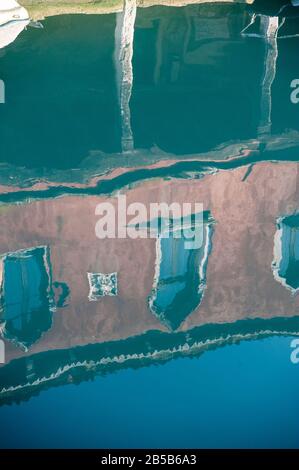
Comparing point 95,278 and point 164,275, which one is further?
point 164,275

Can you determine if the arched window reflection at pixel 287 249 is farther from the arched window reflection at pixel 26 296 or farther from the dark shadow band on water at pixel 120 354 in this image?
the arched window reflection at pixel 26 296

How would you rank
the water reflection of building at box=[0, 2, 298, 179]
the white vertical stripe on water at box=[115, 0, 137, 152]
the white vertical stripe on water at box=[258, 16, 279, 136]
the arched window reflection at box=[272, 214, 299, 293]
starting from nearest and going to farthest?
the arched window reflection at box=[272, 214, 299, 293] → the water reflection of building at box=[0, 2, 298, 179] → the white vertical stripe on water at box=[258, 16, 279, 136] → the white vertical stripe on water at box=[115, 0, 137, 152]

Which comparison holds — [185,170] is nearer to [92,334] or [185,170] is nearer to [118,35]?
[92,334]

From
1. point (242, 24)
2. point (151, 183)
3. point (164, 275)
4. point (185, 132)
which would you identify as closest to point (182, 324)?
point (164, 275)

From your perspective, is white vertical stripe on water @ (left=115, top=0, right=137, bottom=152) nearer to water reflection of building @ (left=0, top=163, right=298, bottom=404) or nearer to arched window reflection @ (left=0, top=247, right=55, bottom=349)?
water reflection of building @ (left=0, top=163, right=298, bottom=404)

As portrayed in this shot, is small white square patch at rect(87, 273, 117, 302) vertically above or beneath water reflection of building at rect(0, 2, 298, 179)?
beneath

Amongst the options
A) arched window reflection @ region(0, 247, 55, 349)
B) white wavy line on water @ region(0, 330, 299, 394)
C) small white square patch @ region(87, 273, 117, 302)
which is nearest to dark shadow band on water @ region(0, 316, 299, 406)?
white wavy line on water @ region(0, 330, 299, 394)

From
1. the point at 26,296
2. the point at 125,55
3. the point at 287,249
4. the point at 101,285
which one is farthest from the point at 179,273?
the point at 125,55
